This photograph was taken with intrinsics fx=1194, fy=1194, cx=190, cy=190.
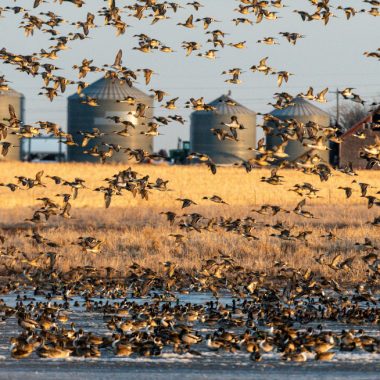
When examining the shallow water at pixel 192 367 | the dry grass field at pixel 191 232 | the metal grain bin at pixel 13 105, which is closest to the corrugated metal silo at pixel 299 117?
the metal grain bin at pixel 13 105

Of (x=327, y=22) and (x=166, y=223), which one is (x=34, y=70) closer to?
(x=327, y=22)

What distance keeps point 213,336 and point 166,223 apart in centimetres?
2363

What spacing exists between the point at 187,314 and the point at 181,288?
197 inches

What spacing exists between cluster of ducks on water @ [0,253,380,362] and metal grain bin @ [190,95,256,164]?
77.8m

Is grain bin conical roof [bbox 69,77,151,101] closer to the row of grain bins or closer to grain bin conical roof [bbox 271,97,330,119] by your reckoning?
the row of grain bins

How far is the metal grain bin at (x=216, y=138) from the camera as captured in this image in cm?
10612

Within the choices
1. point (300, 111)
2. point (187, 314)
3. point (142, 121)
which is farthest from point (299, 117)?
point (187, 314)

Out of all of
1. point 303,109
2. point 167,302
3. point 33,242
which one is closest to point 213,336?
point 167,302

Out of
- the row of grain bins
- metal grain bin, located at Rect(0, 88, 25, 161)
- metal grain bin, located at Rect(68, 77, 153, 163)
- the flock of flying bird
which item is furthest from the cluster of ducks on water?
metal grain bin, located at Rect(0, 88, 25, 161)

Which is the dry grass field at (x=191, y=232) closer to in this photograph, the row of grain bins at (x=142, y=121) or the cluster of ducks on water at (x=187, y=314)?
the cluster of ducks on water at (x=187, y=314)

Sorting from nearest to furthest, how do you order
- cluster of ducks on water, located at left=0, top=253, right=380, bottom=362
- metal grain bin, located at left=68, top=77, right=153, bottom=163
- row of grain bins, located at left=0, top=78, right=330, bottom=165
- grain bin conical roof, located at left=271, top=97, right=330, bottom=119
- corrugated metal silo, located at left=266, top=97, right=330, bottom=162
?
cluster of ducks on water, located at left=0, top=253, right=380, bottom=362
metal grain bin, located at left=68, top=77, right=153, bottom=163
row of grain bins, located at left=0, top=78, right=330, bottom=165
corrugated metal silo, located at left=266, top=97, right=330, bottom=162
grain bin conical roof, located at left=271, top=97, right=330, bottom=119

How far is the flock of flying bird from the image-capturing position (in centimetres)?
1752

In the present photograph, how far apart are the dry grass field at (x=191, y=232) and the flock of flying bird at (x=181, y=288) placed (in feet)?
4.89

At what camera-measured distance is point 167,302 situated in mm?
23344
